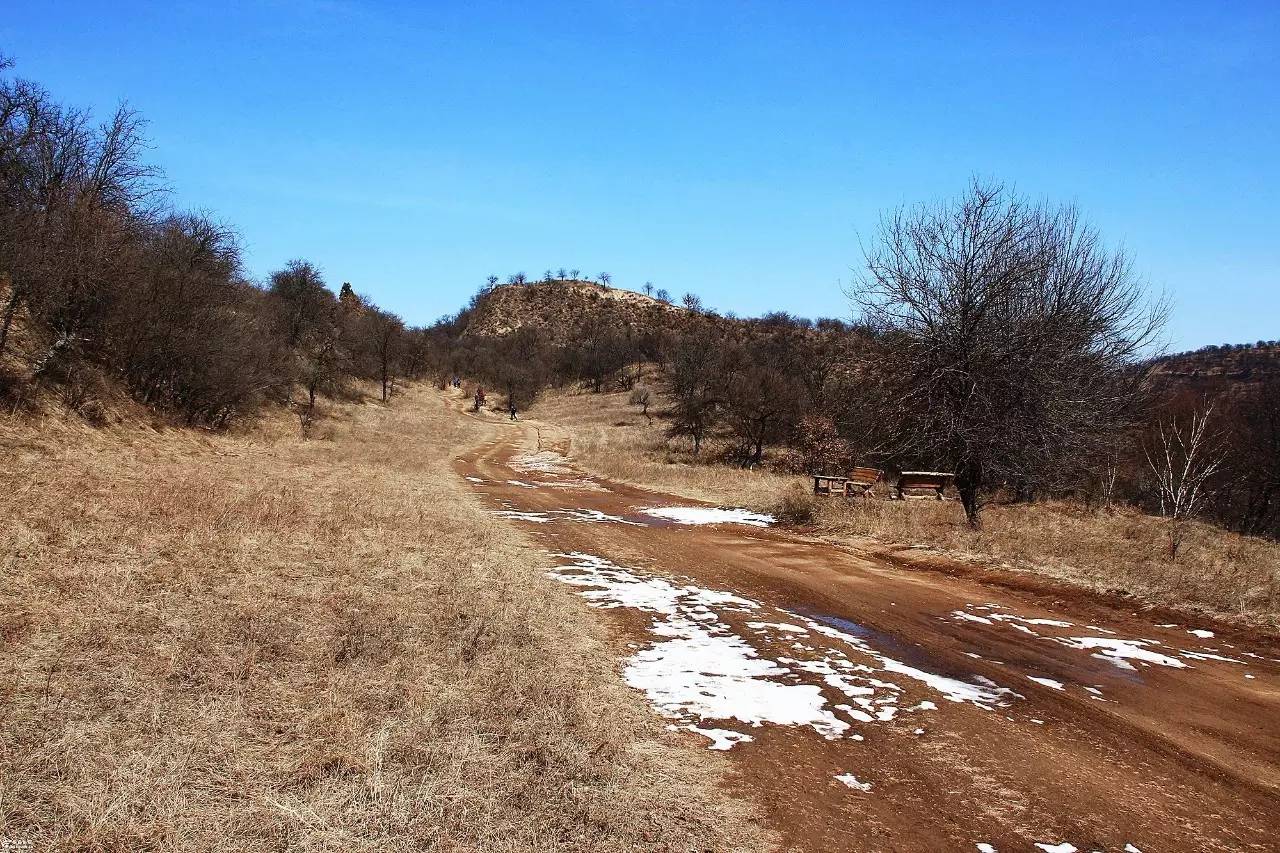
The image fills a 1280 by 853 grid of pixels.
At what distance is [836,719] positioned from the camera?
5.39 meters

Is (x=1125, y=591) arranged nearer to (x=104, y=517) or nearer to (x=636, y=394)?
(x=104, y=517)

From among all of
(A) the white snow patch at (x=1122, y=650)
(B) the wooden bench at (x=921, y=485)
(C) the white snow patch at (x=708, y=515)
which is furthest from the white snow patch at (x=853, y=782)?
(B) the wooden bench at (x=921, y=485)

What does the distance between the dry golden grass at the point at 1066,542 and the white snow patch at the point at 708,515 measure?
996 mm

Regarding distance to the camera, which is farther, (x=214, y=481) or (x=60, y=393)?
(x=60, y=393)

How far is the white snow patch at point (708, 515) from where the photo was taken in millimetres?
16188

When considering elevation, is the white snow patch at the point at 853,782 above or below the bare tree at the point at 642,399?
below

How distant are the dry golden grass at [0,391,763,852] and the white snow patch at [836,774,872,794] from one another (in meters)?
0.83

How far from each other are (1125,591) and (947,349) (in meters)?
6.43

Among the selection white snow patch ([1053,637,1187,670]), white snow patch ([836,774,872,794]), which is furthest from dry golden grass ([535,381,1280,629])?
white snow patch ([836,774,872,794])

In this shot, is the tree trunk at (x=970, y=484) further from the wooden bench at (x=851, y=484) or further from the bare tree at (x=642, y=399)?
the bare tree at (x=642, y=399)

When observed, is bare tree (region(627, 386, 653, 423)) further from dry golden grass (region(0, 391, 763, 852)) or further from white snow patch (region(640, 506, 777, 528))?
dry golden grass (region(0, 391, 763, 852))

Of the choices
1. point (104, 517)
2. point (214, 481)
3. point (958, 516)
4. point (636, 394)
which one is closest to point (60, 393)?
point (214, 481)

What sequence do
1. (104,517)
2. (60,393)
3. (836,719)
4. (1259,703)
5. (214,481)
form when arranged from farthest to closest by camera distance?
(60,393) < (214,481) < (104,517) < (1259,703) < (836,719)

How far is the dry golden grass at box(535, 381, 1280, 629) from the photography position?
9.40 metres
